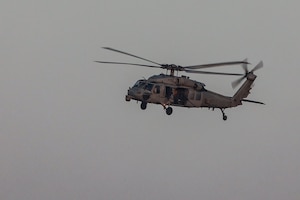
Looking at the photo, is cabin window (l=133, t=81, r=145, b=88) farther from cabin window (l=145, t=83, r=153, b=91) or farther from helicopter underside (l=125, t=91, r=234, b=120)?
helicopter underside (l=125, t=91, r=234, b=120)

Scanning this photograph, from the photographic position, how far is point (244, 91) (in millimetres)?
60719

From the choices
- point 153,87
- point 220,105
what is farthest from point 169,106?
point 220,105

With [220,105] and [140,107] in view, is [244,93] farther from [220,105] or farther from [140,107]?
[140,107]

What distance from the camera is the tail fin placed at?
2358 inches

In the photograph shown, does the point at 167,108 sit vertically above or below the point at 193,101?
below

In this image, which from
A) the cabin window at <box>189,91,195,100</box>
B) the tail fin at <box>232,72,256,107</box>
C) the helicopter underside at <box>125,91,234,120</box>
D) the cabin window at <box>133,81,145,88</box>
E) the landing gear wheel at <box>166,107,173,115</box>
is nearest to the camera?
the landing gear wheel at <box>166,107,173,115</box>

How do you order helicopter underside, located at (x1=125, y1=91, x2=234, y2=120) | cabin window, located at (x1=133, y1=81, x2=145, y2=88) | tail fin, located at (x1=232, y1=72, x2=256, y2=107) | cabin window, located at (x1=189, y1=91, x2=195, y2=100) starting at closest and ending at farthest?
helicopter underside, located at (x1=125, y1=91, x2=234, y2=120)
cabin window, located at (x1=133, y1=81, x2=145, y2=88)
cabin window, located at (x1=189, y1=91, x2=195, y2=100)
tail fin, located at (x1=232, y1=72, x2=256, y2=107)

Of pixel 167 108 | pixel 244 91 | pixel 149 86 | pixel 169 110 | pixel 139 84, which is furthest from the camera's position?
pixel 244 91

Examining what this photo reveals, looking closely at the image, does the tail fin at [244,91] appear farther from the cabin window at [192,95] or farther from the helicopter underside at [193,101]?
the cabin window at [192,95]

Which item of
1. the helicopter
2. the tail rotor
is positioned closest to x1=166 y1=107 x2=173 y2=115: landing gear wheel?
the helicopter

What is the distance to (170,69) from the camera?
5675 centimetres

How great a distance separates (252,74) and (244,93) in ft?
5.89

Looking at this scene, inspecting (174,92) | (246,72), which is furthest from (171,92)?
(246,72)

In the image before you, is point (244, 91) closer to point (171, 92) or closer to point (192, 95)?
point (192, 95)
